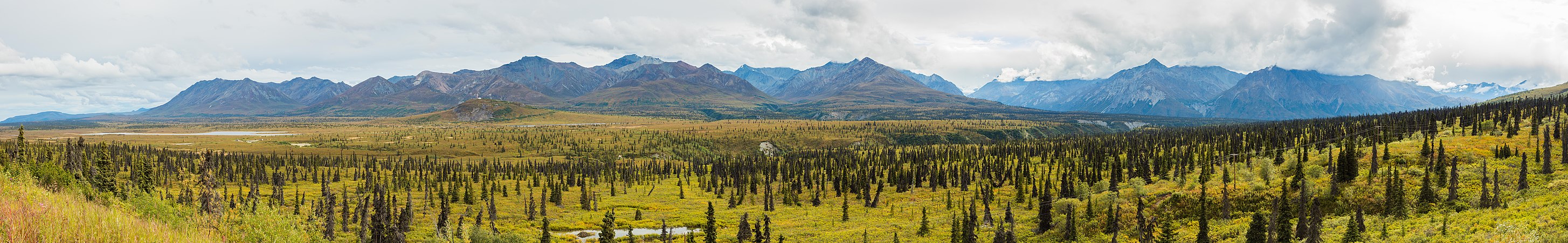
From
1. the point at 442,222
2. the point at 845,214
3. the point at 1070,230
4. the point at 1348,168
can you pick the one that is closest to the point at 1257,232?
the point at 1070,230

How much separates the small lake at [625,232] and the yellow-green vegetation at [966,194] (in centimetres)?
131

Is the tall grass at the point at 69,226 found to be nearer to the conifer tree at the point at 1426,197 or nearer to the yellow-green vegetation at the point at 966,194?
the yellow-green vegetation at the point at 966,194

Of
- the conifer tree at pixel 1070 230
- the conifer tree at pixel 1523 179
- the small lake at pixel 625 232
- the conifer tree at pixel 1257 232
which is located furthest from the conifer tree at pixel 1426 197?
the small lake at pixel 625 232

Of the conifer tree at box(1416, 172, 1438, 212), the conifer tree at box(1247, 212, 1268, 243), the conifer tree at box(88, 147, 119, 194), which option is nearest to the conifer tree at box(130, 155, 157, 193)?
the conifer tree at box(88, 147, 119, 194)

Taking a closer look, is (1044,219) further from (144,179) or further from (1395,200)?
(144,179)

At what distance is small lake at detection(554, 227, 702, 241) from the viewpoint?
77.5 metres

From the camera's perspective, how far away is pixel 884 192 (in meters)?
125

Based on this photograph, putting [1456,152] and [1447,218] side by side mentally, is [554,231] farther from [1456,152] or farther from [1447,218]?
[1456,152]

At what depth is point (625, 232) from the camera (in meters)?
81.1

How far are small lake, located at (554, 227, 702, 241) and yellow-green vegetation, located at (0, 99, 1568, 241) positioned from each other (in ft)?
4.31

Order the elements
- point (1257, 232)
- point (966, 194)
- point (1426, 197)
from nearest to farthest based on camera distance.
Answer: point (1257, 232) → point (1426, 197) → point (966, 194)

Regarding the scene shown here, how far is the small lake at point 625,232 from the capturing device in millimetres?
77500

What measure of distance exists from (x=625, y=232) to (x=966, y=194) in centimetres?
6026

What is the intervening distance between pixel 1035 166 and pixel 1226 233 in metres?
99.7
